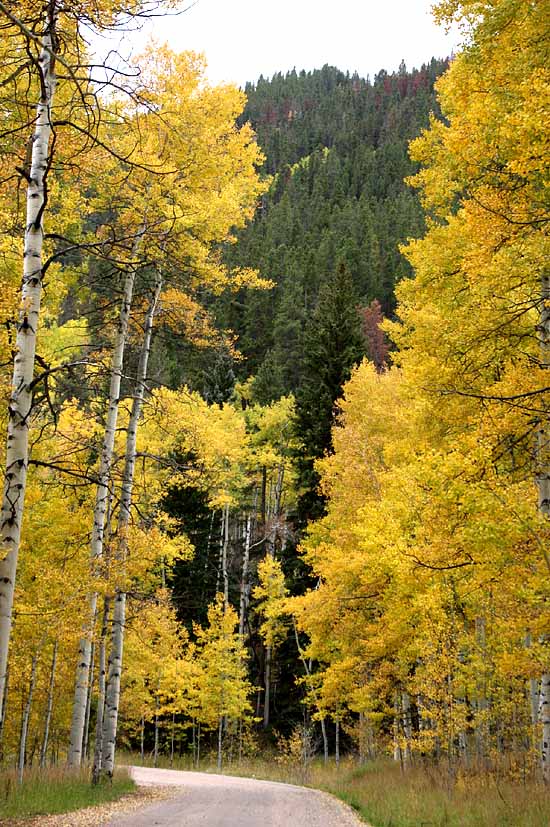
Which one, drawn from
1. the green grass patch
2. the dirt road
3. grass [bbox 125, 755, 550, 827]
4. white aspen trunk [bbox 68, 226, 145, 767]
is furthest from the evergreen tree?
white aspen trunk [bbox 68, 226, 145, 767]

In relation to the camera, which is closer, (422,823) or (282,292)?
(422,823)

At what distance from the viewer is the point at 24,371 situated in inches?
219

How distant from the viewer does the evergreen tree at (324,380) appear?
99.3ft

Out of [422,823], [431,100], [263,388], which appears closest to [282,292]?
[263,388]

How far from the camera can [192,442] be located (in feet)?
42.5

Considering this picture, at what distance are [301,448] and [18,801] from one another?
2356 cm

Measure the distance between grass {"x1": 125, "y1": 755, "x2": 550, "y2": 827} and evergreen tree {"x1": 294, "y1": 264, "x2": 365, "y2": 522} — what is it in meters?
13.9

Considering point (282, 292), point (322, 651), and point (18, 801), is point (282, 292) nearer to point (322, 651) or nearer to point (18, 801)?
point (322, 651)

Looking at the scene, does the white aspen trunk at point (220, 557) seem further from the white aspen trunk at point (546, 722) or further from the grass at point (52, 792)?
the white aspen trunk at point (546, 722)

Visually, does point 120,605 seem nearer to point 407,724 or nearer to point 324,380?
point 407,724

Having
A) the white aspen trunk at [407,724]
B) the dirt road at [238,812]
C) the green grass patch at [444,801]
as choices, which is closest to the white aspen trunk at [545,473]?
the green grass patch at [444,801]

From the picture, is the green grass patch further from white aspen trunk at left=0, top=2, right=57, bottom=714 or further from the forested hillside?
the forested hillside

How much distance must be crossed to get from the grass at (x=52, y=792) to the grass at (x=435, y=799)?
13.9ft

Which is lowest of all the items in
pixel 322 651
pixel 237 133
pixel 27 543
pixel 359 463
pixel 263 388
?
pixel 322 651
